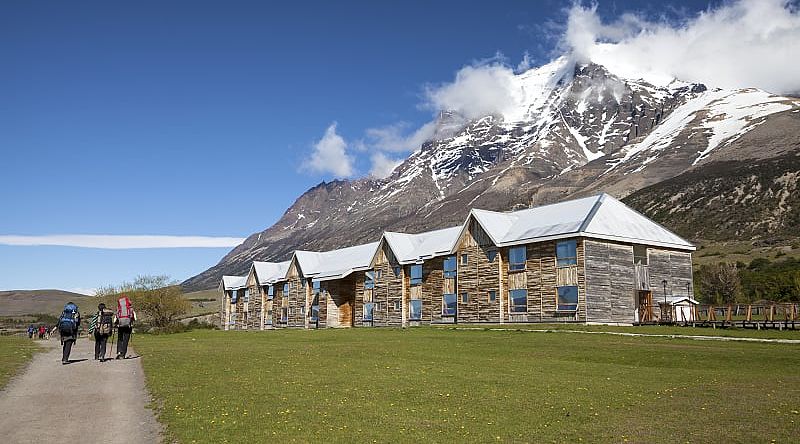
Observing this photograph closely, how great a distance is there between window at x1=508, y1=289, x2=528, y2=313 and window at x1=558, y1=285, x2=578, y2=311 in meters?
3.63

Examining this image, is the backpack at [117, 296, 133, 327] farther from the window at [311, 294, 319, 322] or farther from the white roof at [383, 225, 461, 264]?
the window at [311, 294, 319, 322]

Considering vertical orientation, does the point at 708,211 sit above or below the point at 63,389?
above

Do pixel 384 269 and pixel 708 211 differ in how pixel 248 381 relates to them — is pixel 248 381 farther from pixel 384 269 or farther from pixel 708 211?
pixel 708 211

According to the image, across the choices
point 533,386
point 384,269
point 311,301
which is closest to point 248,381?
point 533,386

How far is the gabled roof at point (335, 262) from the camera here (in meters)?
75.3

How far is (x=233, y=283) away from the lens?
4102 inches

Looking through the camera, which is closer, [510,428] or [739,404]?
[510,428]

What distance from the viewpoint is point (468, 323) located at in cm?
5769

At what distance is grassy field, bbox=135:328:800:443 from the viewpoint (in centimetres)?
1260

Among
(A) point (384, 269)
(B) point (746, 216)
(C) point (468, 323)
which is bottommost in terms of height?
(C) point (468, 323)

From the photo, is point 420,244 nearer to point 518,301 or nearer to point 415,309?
point 415,309

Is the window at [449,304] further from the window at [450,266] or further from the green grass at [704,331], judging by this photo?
the green grass at [704,331]

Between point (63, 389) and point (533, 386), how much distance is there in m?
12.6

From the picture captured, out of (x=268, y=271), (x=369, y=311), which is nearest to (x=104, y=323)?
(x=369, y=311)
